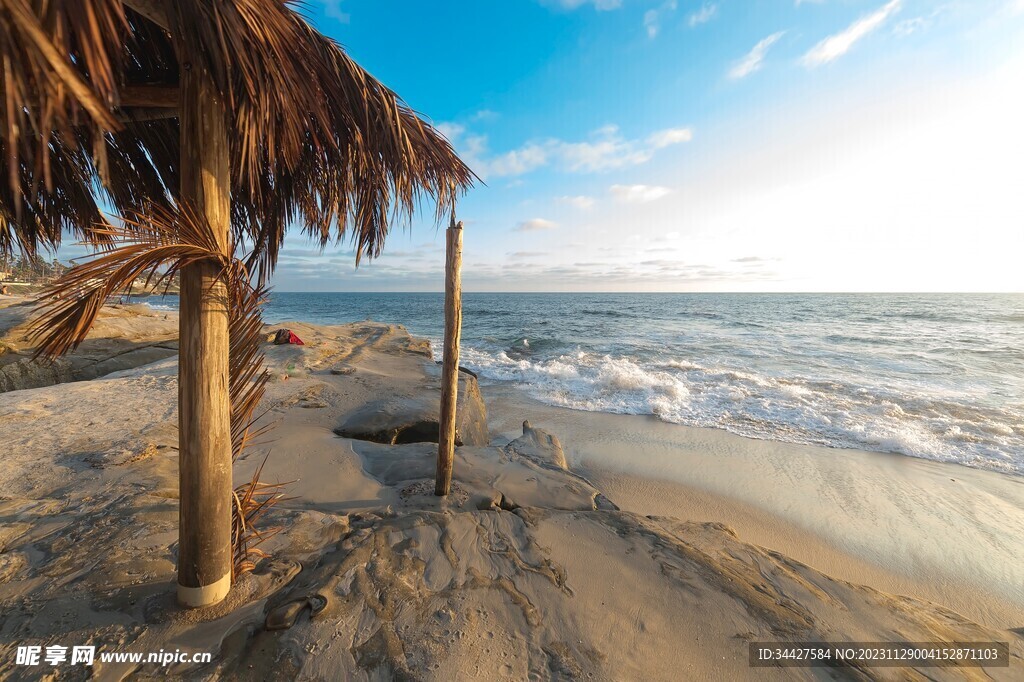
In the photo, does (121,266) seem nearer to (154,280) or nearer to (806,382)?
(154,280)

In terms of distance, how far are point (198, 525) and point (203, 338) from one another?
1.18 meters

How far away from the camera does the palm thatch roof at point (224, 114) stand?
120cm

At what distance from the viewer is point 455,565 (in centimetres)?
358

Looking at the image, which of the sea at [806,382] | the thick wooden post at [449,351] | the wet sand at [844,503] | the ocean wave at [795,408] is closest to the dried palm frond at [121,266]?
the sea at [806,382]

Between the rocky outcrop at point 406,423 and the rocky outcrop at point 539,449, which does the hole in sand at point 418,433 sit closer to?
the rocky outcrop at point 406,423

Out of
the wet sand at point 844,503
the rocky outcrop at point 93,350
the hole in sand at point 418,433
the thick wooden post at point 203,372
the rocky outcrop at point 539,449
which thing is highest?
the thick wooden post at point 203,372

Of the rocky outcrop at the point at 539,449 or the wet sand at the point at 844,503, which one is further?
the rocky outcrop at the point at 539,449

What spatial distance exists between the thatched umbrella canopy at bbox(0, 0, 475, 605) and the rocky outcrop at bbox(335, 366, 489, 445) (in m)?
4.11

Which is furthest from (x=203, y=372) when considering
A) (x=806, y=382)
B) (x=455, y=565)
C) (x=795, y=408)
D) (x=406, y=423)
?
(x=806, y=382)

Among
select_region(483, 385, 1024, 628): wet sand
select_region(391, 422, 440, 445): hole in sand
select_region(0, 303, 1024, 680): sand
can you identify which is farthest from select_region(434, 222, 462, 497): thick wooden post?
select_region(483, 385, 1024, 628): wet sand

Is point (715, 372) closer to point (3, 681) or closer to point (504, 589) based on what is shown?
point (504, 589)

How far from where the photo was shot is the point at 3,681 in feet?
7.40

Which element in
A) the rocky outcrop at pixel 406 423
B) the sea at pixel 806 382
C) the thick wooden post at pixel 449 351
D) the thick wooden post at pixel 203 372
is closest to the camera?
the thick wooden post at pixel 203 372

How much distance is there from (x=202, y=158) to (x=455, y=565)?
3472 millimetres
